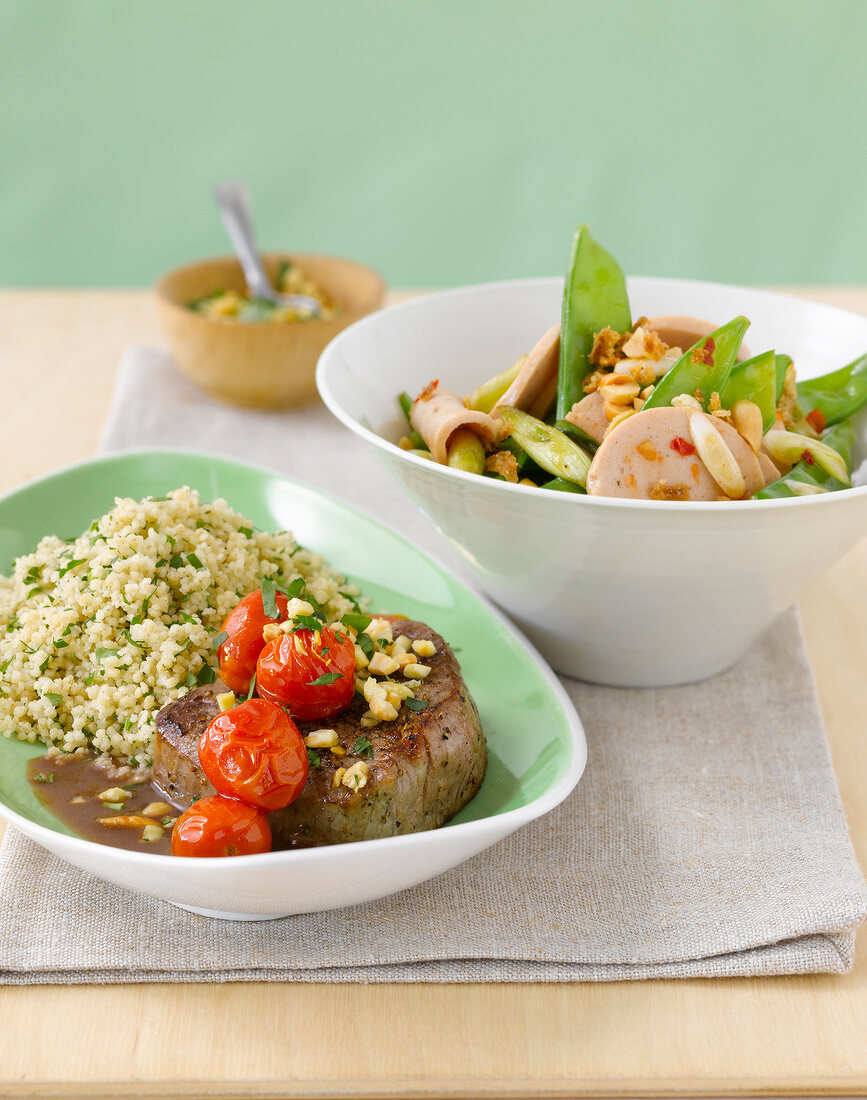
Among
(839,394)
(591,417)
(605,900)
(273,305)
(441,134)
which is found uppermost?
(591,417)

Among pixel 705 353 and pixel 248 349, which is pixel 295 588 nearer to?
pixel 705 353

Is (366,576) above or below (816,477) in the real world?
below

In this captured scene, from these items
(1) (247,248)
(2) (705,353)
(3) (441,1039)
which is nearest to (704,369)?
(2) (705,353)

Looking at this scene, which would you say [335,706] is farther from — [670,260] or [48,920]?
[670,260]

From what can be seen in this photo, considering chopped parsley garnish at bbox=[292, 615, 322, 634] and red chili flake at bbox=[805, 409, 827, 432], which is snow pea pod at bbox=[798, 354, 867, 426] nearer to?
red chili flake at bbox=[805, 409, 827, 432]

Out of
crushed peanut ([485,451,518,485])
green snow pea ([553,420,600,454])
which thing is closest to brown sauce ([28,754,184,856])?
crushed peanut ([485,451,518,485])
